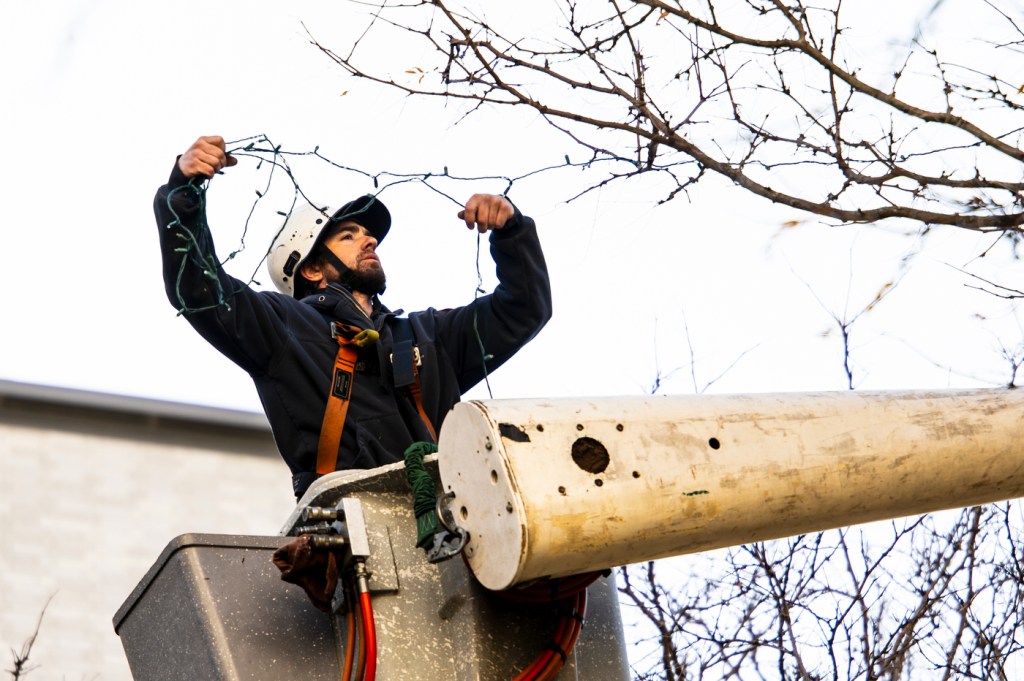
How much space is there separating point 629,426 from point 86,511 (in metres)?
14.9

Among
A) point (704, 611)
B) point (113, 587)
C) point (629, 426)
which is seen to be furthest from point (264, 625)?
point (113, 587)

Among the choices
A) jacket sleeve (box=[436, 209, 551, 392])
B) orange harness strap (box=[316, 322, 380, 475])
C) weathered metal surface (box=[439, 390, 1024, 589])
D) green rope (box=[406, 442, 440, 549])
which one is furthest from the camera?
jacket sleeve (box=[436, 209, 551, 392])

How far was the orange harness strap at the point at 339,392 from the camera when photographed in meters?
4.44

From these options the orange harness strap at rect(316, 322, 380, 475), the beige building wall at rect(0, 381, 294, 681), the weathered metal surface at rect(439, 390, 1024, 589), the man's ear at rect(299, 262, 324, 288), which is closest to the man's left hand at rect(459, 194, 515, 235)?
the orange harness strap at rect(316, 322, 380, 475)

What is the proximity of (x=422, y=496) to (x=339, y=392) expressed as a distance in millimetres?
1178

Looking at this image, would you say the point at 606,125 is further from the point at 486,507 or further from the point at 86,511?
the point at 86,511

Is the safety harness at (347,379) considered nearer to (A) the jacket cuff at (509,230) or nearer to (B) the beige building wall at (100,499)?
(A) the jacket cuff at (509,230)

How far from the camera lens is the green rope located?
336 centimetres

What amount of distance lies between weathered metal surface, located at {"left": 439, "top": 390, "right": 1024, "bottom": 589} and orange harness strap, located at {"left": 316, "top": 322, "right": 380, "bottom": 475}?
4.03ft

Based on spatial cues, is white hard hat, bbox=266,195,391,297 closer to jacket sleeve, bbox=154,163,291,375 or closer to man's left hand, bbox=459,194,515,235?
jacket sleeve, bbox=154,163,291,375

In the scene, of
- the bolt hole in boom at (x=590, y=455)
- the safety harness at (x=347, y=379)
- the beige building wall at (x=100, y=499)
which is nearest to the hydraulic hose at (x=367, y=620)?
the bolt hole in boom at (x=590, y=455)

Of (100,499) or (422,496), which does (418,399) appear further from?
(100,499)

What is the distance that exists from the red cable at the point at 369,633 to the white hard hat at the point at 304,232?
2.43 meters

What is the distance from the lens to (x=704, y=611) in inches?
238
